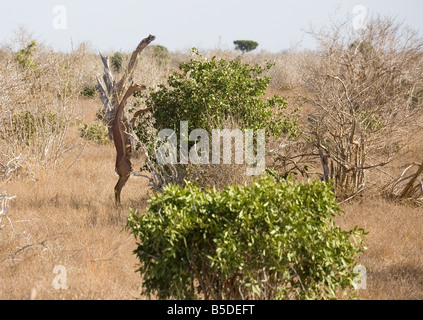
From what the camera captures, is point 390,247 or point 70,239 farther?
point 390,247

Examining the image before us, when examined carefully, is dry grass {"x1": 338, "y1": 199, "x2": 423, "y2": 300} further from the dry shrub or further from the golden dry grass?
the dry shrub

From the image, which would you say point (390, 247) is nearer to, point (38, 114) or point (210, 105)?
point (210, 105)

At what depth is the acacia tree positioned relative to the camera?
374 inches

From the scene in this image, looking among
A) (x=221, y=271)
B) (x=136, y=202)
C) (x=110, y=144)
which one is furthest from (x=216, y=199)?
(x=110, y=144)

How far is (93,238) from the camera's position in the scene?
6.81 m

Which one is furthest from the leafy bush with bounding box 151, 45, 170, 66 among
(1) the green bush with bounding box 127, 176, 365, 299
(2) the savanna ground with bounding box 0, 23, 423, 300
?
(1) the green bush with bounding box 127, 176, 365, 299

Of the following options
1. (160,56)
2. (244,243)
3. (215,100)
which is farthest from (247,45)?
(244,243)

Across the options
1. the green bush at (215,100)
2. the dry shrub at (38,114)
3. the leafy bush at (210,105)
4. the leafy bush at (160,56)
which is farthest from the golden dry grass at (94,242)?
the leafy bush at (160,56)

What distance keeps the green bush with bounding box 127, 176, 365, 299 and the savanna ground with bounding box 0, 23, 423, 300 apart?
38.2 inches

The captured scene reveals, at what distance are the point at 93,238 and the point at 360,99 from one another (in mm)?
5371

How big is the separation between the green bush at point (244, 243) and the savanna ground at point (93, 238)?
0.97m

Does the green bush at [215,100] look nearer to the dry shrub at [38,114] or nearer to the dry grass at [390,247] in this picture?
the dry grass at [390,247]

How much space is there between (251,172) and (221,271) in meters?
4.22
